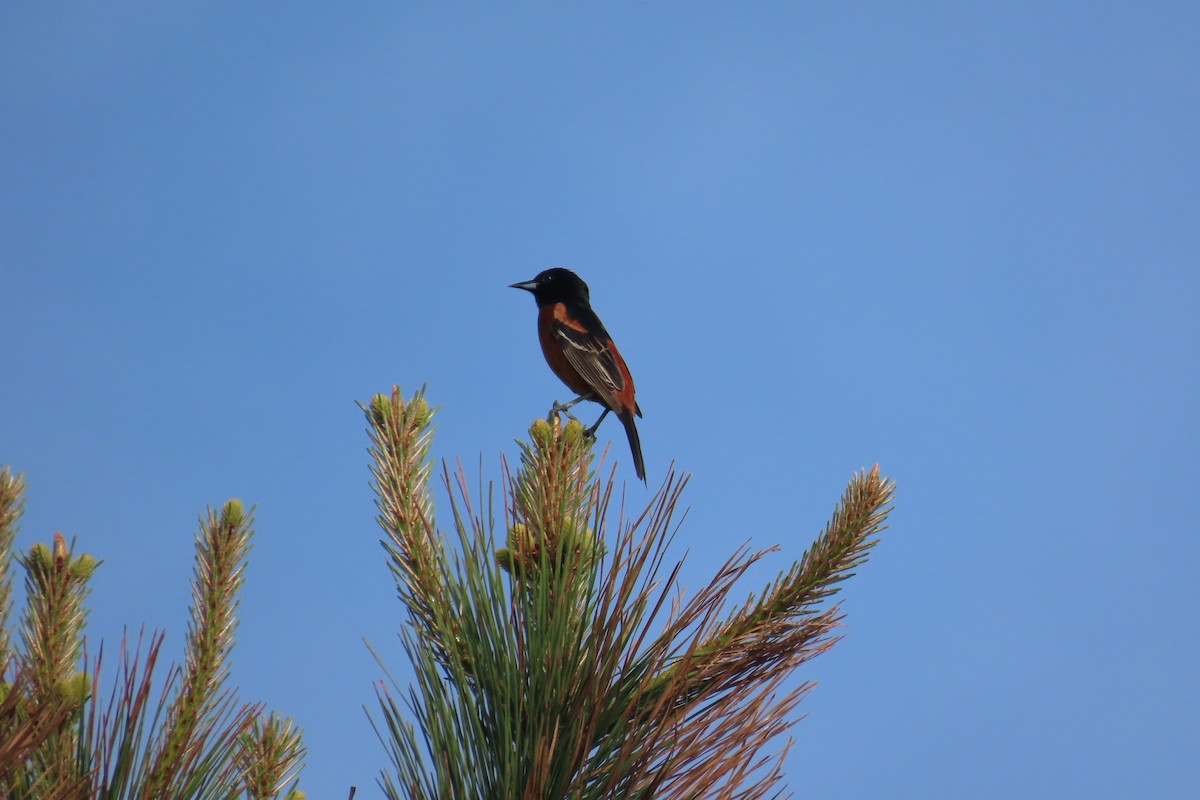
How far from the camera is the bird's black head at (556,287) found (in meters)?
8.77

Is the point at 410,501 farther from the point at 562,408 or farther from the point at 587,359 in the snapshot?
the point at 587,359

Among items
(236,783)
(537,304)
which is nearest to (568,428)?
(236,783)

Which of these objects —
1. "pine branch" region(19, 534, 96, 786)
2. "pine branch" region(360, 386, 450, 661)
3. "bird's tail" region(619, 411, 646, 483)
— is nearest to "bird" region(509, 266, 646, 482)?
"bird's tail" region(619, 411, 646, 483)

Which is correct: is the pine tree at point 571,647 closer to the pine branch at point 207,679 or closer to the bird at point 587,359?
the pine branch at point 207,679

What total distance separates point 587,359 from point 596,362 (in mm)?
86

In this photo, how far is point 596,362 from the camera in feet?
23.7

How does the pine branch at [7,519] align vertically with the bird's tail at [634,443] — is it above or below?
below

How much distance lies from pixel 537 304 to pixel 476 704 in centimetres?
689

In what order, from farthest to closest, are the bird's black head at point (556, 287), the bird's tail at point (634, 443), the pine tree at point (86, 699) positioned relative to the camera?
the bird's black head at point (556, 287) < the bird's tail at point (634, 443) < the pine tree at point (86, 699)

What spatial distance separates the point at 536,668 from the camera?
6.66 ft

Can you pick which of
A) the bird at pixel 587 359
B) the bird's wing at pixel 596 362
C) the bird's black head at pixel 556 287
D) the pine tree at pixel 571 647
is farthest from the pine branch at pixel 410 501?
the bird's black head at pixel 556 287

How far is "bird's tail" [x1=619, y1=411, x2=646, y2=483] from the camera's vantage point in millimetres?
6973

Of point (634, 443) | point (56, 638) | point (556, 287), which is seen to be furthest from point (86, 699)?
point (556, 287)

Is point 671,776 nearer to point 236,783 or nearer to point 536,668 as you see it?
point 536,668
